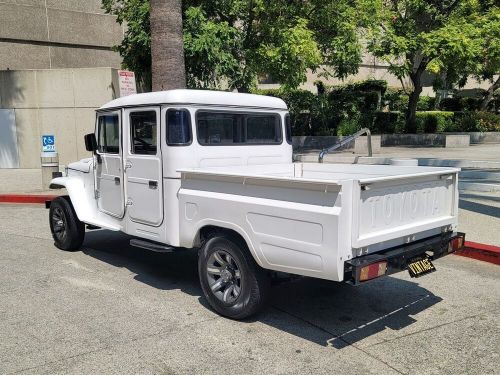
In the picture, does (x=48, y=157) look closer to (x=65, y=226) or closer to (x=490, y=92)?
(x=65, y=226)

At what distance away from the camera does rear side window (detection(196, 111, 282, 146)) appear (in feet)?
18.9

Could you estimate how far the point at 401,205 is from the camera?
464 cm

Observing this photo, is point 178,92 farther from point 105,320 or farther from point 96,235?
point 96,235

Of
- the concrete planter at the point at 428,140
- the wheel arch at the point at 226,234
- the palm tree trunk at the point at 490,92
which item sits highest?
the palm tree trunk at the point at 490,92

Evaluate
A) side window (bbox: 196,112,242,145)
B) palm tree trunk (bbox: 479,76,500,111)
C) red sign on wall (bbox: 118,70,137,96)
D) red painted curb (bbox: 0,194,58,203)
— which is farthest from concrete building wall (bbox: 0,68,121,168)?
palm tree trunk (bbox: 479,76,500,111)

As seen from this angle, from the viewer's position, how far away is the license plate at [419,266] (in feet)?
15.0

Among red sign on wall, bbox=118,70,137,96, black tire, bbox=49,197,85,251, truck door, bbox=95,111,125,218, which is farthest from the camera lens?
red sign on wall, bbox=118,70,137,96

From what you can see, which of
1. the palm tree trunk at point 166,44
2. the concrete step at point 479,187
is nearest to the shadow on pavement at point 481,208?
the concrete step at point 479,187

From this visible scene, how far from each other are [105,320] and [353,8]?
13.8 m

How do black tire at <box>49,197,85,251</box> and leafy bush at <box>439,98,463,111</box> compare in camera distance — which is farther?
leafy bush at <box>439,98,463,111</box>

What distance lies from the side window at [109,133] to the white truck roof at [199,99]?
16 centimetres

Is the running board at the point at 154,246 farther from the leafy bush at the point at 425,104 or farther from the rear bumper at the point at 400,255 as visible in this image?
the leafy bush at the point at 425,104

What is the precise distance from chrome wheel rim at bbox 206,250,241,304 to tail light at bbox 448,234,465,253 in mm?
2029

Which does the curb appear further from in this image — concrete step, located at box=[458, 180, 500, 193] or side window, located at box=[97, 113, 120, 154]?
side window, located at box=[97, 113, 120, 154]
